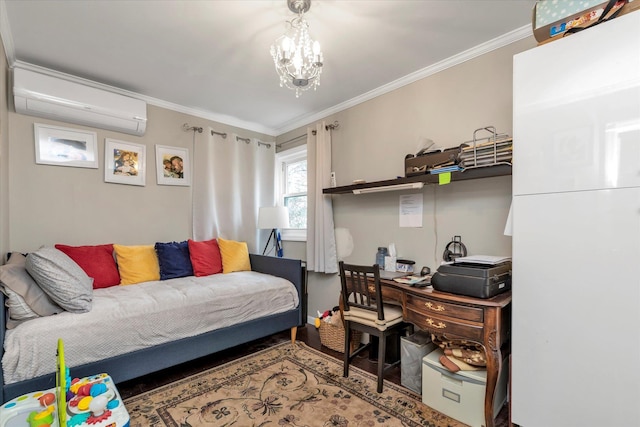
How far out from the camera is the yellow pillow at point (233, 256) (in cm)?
321

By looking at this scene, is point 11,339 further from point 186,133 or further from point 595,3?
point 595,3

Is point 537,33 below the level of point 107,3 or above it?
below

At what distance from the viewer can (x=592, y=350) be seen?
131 centimetres

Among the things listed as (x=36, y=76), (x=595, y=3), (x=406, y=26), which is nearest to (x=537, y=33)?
(x=595, y=3)

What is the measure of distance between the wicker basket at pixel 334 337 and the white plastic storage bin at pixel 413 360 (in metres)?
0.66

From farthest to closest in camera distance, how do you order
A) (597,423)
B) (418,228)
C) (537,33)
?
(418,228), (537,33), (597,423)

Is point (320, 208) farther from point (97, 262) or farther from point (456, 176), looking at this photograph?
point (97, 262)

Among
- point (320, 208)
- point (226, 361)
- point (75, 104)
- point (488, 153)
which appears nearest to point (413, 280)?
point (488, 153)

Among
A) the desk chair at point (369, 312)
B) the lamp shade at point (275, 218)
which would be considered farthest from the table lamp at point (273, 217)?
the desk chair at point (369, 312)

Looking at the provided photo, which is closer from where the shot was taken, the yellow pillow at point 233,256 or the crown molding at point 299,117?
the crown molding at point 299,117

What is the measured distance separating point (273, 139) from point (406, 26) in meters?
2.51

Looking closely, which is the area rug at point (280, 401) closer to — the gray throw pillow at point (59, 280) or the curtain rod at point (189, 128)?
the gray throw pillow at point (59, 280)

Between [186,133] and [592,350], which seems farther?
[186,133]

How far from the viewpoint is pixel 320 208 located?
127 inches
